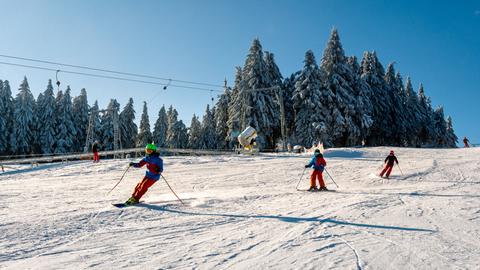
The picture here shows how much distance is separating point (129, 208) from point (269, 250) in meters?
4.09

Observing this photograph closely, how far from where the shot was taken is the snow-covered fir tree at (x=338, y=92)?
130 ft

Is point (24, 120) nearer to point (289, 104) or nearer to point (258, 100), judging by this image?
point (258, 100)

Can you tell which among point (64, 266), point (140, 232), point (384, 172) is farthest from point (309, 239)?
point (384, 172)

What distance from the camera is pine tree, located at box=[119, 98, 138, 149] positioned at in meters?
57.0

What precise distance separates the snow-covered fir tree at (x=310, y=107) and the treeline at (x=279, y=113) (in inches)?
4.2

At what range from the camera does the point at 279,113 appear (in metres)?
44.0

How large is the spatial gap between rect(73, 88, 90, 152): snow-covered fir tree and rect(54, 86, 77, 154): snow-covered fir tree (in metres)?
1.34

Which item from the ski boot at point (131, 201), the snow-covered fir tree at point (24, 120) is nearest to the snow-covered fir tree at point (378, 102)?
the ski boot at point (131, 201)

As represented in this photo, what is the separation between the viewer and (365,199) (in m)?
10.0

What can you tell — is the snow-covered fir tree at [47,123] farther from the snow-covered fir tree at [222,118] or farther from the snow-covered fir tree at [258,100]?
the snow-covered fir tree at [258,100]

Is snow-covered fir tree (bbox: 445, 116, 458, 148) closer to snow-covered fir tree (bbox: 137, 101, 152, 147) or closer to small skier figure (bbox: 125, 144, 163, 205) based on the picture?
snow-covered fir tree (bbox: 137, 101, 152, 147)

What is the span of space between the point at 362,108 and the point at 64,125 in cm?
3767

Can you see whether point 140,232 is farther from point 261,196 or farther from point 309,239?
point 261,196

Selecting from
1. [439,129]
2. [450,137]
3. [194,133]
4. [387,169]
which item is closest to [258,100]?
[194,133]
